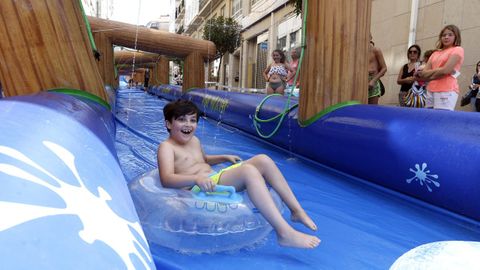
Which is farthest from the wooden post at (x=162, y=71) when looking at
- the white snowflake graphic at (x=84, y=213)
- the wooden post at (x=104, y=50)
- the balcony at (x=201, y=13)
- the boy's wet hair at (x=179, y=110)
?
the white snowflake graphic at (x=84, y=213)

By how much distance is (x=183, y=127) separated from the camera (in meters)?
1.97

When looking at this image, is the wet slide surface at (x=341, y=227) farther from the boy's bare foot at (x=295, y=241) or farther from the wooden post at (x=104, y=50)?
the wooden post at (x=104, y=50)

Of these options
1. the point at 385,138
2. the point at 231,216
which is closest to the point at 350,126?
the point at 385,138

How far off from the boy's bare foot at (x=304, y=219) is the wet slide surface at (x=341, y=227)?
0.08m

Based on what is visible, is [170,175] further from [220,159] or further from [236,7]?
[236,7]

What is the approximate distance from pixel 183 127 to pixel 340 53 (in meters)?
1.58

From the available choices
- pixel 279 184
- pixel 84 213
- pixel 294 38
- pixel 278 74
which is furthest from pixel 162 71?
pixel 84 213

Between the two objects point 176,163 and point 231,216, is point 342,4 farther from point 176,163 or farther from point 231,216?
point 231,216

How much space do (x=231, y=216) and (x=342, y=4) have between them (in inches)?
82.1

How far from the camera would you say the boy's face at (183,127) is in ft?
6.47

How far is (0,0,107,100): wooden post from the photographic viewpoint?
228 cm

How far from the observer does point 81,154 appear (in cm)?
105

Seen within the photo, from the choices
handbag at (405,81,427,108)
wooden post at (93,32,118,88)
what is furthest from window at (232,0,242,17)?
handbag at (405,81,427,108)

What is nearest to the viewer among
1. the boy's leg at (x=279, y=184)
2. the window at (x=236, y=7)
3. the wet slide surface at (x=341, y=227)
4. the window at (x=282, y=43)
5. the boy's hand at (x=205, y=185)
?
the wet slide surface at (x=341, y=227)
